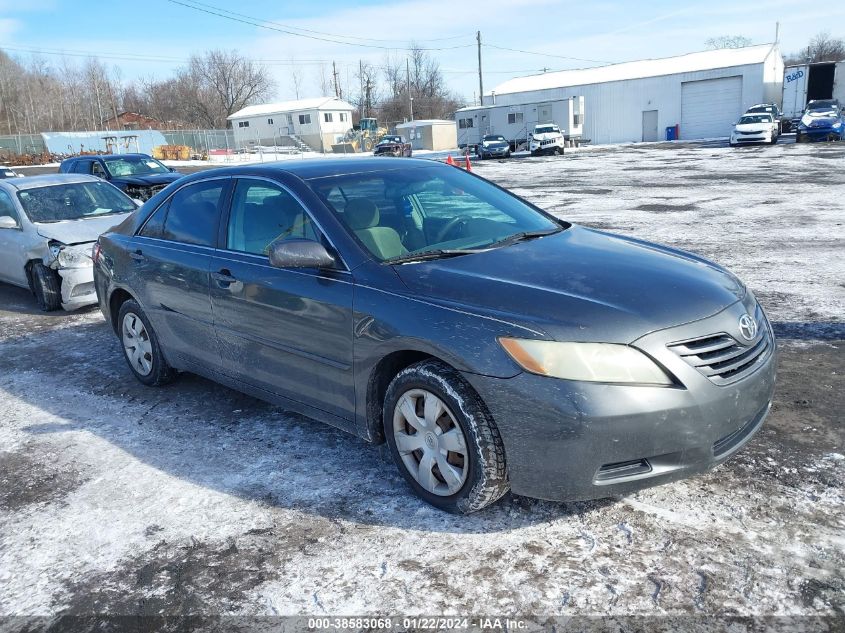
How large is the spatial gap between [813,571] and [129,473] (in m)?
3.51

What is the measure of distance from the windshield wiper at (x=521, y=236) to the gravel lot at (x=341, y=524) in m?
1.39

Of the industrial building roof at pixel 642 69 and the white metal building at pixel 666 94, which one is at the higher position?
the industrial building roof at pixel 642 69

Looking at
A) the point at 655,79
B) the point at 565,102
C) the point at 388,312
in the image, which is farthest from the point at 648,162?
the point at 388,312

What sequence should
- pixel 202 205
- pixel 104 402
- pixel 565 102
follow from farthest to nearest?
1. pixel 565 102
2. pixel 104 402
3. pixel 202 205

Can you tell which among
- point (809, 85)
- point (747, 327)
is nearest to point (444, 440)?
point (747, 327)

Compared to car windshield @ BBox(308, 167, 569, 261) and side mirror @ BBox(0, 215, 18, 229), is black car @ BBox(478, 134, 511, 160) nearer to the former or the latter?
side mirror @ BBox(0, 215, 18, 229)

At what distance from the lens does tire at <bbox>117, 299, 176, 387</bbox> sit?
5168 millimetres

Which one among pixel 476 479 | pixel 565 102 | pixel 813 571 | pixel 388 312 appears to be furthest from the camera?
Answer: pixel 565 102

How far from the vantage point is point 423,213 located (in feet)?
13.4

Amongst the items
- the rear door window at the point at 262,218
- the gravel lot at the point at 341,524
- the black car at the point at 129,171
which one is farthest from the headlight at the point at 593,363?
the black car at the point at 129,171

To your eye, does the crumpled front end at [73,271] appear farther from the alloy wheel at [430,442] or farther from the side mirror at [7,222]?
the alloy wheel at [430,442]

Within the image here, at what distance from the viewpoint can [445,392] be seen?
10.0 ft

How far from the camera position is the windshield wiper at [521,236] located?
3864 mm

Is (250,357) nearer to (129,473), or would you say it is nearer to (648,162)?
(129,473)
